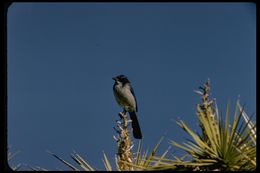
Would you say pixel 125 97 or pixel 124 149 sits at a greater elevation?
pixel 125 97

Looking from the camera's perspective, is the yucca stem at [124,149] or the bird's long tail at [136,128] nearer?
the yucca stem at [124,149]

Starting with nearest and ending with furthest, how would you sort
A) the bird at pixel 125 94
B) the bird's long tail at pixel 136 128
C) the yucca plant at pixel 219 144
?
the yucca plant at pixel 219 144, the bird's long tail at pixel 136 128, the bird at pixel 125 94

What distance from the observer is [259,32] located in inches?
133

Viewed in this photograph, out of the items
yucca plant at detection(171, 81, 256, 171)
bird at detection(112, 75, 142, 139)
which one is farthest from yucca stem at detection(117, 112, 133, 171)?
bird at detection(112, 75, 142, 139)

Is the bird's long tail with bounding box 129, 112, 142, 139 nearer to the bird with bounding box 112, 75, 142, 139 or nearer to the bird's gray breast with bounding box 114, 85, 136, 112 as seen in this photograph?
the bird with bounding box 112, 75, 142, 139

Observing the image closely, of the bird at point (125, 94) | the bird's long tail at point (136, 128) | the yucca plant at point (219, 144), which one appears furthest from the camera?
the bird at point (125, 94)

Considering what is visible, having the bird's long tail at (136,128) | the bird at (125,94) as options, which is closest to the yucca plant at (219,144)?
the bird's long tail at (136,128)

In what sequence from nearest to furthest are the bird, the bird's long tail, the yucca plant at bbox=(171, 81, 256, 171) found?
1. the yucca plant at bbox=(171, 81, 256, 171)
2. the bird's long tail
3. the bird

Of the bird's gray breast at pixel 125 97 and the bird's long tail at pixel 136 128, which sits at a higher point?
the bird's gray breast at pixel 125 97

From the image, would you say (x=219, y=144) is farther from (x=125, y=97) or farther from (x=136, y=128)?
(x=125, y=97)

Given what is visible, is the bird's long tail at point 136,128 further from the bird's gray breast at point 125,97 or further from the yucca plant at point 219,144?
the yucca plant at point 219,144

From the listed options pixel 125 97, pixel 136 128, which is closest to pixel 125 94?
pixel 125 97
